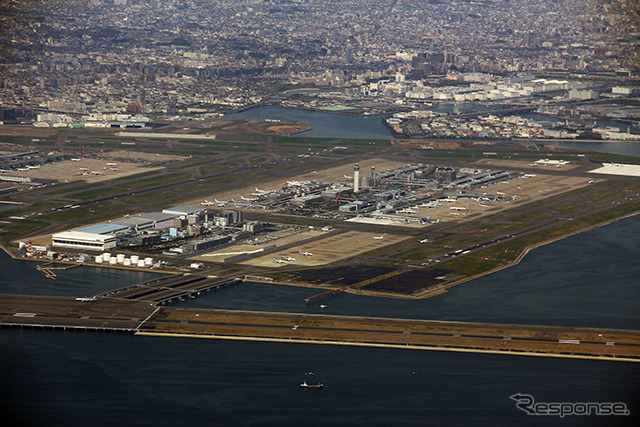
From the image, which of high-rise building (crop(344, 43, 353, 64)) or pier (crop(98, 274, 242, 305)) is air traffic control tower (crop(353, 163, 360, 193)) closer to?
pier (crop(98, 274, 242, 305))

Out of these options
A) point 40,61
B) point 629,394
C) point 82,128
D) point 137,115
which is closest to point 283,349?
point 629,394

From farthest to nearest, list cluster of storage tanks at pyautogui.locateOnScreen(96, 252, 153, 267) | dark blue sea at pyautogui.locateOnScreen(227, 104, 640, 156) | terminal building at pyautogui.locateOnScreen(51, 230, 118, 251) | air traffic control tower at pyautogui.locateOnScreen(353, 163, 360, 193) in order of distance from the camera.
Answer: dark blue sea at pyautogui.locateOnScreen(227, 104, 640, 156), air traffic control tower at pyautogui.locateOnScreen(353, 163, 360, 193), terminal building at pyautogui.locateOnScreen(51, 230, 118, 251), cluster of storage tanks at pyautogui.locateOnScreen(96, 252, 153, 267)

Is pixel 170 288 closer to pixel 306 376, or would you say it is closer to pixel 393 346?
pixel 393 346

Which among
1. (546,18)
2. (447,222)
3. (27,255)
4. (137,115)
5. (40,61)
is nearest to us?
(27,255)

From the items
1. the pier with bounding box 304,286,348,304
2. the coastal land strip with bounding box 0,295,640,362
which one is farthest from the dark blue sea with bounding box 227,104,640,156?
the coastal land strip with bounding box 0,295,640,362

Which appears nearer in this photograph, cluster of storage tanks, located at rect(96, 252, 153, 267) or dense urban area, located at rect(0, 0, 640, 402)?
dense urban area, located at rect(0, 0, 640, 402)

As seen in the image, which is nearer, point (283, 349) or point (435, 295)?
point (283, 349)

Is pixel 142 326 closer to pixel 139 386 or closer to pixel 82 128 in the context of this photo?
pixel 139 386

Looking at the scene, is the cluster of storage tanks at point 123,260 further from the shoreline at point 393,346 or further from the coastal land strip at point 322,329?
the shoreline at point 393,346
